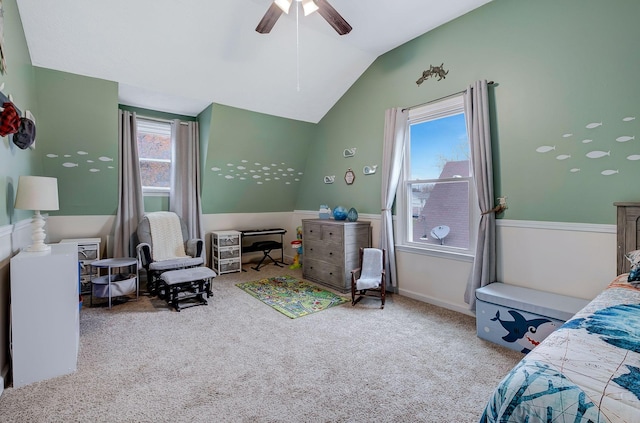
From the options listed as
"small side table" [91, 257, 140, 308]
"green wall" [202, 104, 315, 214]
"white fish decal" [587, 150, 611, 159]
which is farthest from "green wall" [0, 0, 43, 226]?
"white fish decal" [587, 150, 611, 159]

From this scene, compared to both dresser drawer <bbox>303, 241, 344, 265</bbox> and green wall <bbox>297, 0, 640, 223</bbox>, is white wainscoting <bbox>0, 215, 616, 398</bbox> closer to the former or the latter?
green wall <bbox>297, 0, 640, 223</bbox>

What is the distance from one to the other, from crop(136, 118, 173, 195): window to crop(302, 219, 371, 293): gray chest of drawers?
242 centimetres

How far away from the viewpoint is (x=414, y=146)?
12.5 ft

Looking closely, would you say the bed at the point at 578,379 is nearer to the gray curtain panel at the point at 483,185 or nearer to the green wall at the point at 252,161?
the gray curtain panel at the point at 483,185

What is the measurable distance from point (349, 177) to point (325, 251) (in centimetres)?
120

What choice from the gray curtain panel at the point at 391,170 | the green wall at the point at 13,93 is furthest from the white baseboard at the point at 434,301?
the green wall at the point at 13,93

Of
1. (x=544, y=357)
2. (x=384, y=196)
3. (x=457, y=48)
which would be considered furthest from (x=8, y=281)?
A: (x=457, y=48)

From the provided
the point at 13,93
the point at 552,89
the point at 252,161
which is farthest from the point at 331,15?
the point at 252,161

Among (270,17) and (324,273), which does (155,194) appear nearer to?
(324,273)

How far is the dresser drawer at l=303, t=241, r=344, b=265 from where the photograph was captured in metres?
4.00

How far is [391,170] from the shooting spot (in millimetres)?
3814

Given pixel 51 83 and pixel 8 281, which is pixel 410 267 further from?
pixel 51 83

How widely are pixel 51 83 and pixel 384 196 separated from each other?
397 centimetres

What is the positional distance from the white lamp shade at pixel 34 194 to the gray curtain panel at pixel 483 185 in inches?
146
